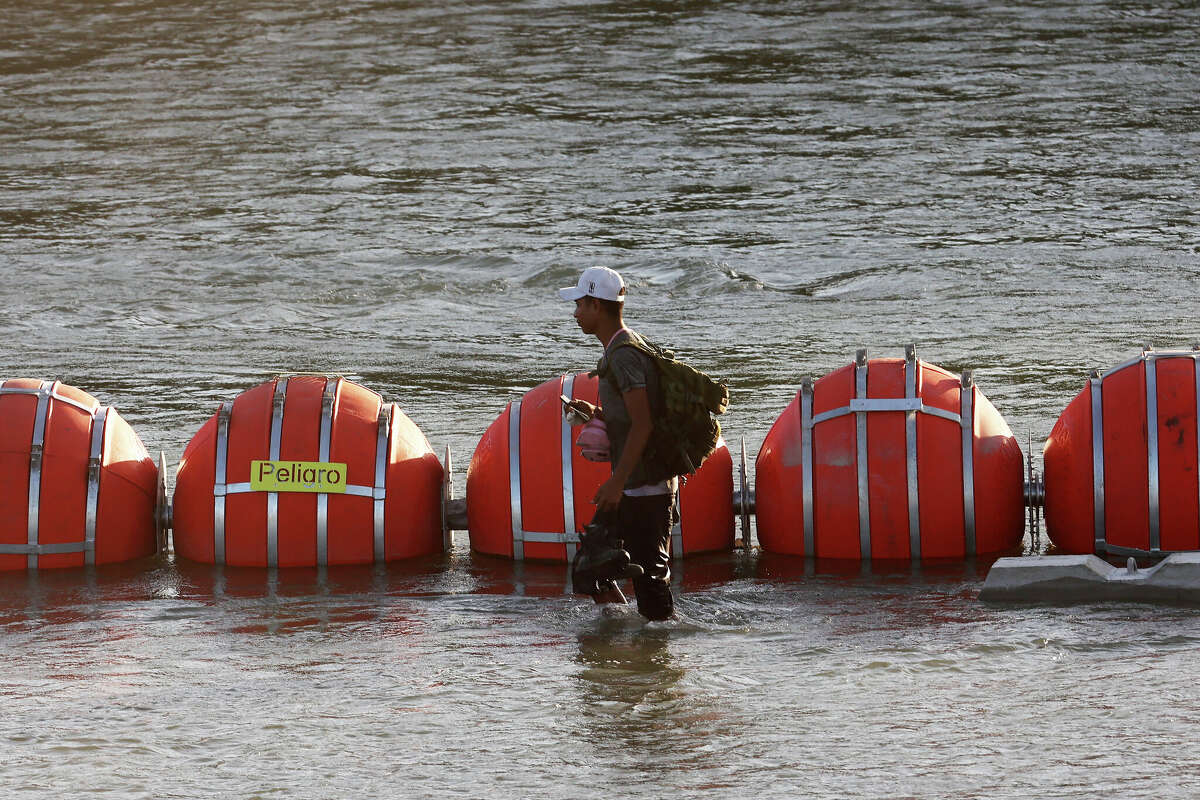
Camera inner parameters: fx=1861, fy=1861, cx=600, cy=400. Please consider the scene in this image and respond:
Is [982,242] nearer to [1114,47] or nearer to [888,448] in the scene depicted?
[888,448]

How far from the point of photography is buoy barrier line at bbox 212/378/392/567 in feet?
31.9

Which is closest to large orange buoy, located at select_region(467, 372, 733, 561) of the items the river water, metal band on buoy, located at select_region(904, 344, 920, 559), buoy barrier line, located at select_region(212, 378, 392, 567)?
the river water

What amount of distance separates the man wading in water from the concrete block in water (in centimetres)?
163

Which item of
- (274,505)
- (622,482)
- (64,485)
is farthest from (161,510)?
(622,482)

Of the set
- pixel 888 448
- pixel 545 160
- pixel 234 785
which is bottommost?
pixel 234 785

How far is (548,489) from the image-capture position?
9680mm

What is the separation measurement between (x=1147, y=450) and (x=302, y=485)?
4.31 meters

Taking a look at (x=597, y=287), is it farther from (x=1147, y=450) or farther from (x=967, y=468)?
(x=1147, y=450)

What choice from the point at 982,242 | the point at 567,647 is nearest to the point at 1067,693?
the point at 567,647

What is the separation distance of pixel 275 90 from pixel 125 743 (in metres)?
30.0

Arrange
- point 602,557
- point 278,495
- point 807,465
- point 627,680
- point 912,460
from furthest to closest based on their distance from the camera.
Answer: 1. point 278,495
2. point 807,465
3. point 912,460
4. point 602,557
5. point 627,680

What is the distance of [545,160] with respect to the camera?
28.7 metres

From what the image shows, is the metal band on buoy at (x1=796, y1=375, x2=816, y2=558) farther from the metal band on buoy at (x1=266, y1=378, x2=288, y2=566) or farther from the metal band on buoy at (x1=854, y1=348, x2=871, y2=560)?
the metal band on buoy at (x1=266, y1=378, x2=288, y2=566)

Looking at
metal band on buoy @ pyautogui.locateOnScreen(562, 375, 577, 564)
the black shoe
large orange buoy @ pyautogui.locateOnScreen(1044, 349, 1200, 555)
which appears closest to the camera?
the black shoe
